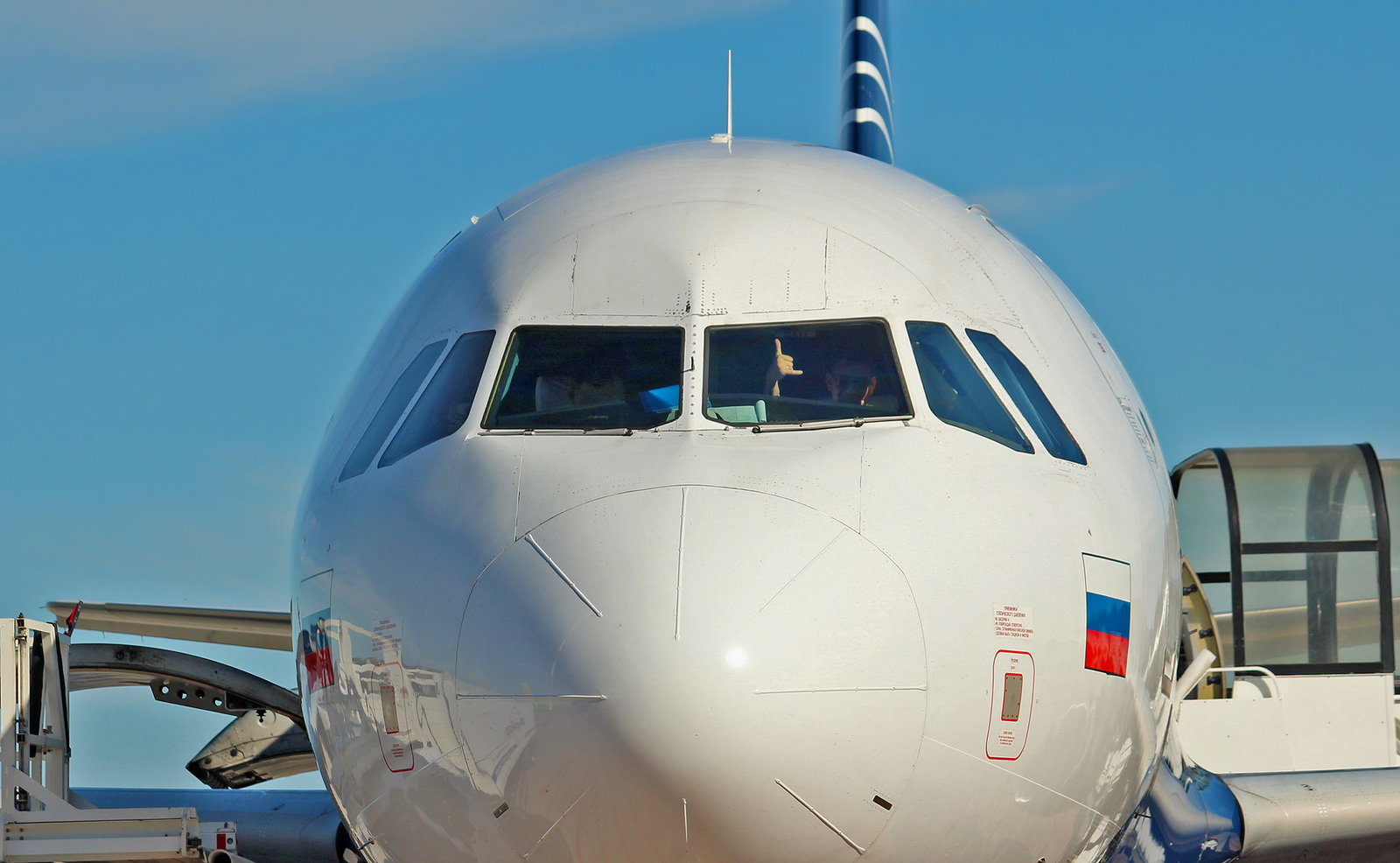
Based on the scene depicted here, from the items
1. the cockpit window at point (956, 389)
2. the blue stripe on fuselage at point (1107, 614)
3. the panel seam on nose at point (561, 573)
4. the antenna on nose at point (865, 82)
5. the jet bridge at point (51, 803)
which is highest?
the antenna on nose at point (865, 82)

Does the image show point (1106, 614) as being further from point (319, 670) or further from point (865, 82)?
point (865, 82)

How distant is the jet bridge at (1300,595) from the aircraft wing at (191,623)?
23.4 ft

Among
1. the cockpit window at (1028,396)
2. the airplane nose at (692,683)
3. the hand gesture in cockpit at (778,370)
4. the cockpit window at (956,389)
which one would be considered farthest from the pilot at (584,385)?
the cockpit window at (1028,396)

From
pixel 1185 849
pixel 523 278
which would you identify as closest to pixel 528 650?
pixel 523 278

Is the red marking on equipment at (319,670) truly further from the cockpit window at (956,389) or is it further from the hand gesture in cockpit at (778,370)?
the cockpit window at (956,389)

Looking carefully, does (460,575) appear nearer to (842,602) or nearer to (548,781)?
(548,781)

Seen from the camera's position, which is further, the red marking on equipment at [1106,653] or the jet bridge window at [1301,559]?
the jet bridge window at [1301,559]

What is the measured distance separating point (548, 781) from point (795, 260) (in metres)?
2.49

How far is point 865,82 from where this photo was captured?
18141 mm

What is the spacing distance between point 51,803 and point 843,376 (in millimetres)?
6840

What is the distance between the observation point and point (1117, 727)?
576cm

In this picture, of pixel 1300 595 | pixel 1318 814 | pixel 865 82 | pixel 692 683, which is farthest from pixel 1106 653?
pixel 865 82

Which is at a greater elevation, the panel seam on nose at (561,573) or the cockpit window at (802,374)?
the cockpit window at (802,374)

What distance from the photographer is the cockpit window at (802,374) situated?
5.65 meters
